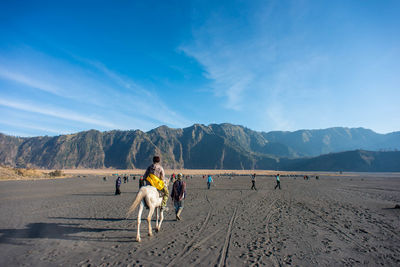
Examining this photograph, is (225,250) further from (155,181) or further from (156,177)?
(156,177)

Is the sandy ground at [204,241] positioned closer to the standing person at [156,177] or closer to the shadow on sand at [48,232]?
the shadow on sand at [48,232]

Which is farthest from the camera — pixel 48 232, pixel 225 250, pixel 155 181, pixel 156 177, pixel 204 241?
pixel 48 232

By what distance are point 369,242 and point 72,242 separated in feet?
33.9

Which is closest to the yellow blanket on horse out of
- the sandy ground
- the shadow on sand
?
the sandy ground

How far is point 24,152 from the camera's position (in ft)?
625

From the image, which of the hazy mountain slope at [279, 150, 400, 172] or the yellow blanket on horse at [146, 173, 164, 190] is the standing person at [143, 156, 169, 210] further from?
Answer: the hazy mountain slope at [279, 150, 400, 172]

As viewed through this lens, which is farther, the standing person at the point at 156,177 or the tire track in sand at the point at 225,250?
the standing person at the point at 156,177

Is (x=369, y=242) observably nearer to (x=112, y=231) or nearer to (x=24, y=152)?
(x=112, y=231)

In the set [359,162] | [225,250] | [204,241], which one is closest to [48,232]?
[204,241]

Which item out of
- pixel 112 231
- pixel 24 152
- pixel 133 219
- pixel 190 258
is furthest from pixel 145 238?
pixel 24 152

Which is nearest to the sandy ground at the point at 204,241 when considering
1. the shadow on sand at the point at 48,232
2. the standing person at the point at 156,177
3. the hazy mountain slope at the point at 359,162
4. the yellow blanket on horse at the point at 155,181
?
the shadow on sand at the point at 48,232

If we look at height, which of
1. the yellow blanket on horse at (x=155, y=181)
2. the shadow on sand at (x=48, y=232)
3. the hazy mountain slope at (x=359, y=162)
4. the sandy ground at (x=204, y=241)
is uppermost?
the hazy mountain slope at (x=359, y=162)

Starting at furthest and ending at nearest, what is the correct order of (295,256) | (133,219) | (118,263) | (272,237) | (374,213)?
(374,213) → (133,219) → (272,237) → (295,256) → (118,263)

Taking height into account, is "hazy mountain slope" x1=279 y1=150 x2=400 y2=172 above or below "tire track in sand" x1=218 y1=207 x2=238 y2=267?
above
